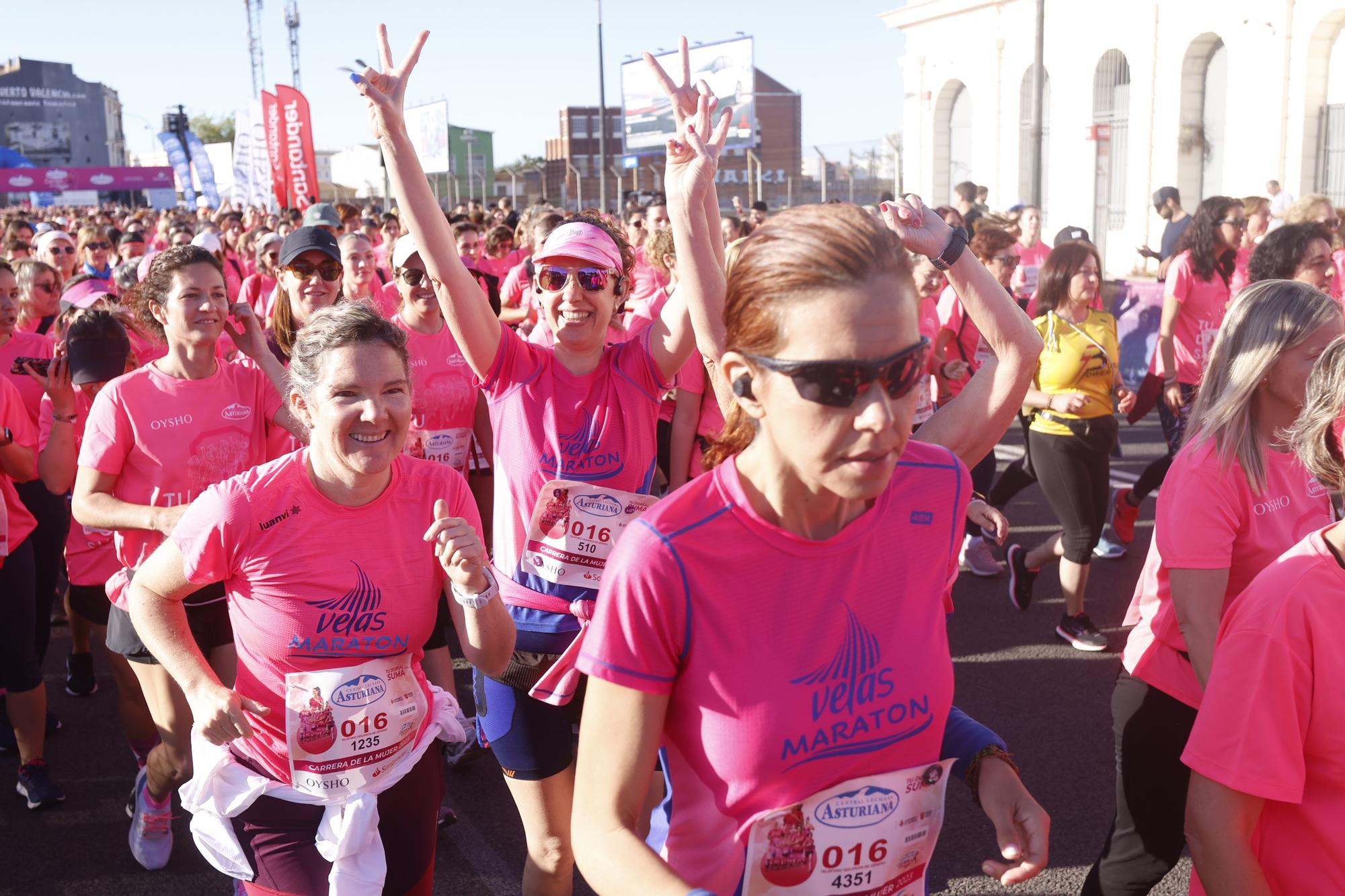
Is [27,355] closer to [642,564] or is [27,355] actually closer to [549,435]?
[549,435]

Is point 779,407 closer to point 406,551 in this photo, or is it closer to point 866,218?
point 866,218

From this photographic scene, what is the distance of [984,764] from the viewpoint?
1.84 meters

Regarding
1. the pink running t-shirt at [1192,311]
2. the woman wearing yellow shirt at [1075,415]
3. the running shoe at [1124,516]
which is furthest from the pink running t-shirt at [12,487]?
the pink running t-shirt at [1192,311]

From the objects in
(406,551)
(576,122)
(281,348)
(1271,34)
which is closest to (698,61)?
(1271,34)

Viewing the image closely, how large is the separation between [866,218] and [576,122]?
84443 millimetres

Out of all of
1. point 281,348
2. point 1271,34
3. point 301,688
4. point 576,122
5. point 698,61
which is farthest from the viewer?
point 576,122

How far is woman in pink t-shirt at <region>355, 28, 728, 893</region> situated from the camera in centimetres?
306

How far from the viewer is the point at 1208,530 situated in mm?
2639

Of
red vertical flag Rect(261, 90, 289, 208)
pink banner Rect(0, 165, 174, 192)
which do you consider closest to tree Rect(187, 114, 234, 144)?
pink banner Rect(0, 165, 174, 192)

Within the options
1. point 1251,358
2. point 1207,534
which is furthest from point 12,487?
point 1251,358

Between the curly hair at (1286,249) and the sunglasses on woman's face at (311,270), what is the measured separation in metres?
4.45

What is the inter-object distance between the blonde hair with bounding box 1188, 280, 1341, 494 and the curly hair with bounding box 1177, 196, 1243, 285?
472 centimetres

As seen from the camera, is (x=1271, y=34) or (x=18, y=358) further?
(x=1271, y=34)

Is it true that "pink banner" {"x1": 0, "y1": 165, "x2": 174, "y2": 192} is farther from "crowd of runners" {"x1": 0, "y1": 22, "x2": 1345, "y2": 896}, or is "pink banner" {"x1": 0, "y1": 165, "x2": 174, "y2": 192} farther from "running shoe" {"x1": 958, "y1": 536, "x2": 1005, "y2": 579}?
"running shoe" {"x1": 958, "y1": 536, "x2": 1005, "y2": 579}
